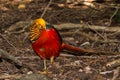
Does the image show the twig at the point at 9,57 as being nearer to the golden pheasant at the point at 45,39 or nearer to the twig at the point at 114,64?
the golden pheasant at the point at 45,39

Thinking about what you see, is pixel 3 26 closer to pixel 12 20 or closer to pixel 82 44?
pixel 12 20

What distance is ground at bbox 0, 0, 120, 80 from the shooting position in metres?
4.88

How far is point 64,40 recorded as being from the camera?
596cm

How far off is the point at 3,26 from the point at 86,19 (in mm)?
1267

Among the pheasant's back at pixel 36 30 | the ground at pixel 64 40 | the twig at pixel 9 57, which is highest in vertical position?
the pheasant's back at pixel 36 30

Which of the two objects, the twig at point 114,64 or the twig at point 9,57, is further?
the twig at point 114,64

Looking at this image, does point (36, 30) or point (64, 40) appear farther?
A: point (64, 40)

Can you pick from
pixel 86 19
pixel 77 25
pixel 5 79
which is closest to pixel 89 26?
pixel 77 25

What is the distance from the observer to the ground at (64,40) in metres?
4.88

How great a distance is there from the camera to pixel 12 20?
6910 millimetres

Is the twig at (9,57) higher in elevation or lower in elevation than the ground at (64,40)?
higher

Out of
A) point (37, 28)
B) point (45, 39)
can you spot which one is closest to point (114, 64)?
point (45, 39)

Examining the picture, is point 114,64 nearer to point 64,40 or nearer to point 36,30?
point 36,30

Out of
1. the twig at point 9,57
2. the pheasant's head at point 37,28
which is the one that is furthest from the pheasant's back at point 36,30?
the twig at point 9,57
